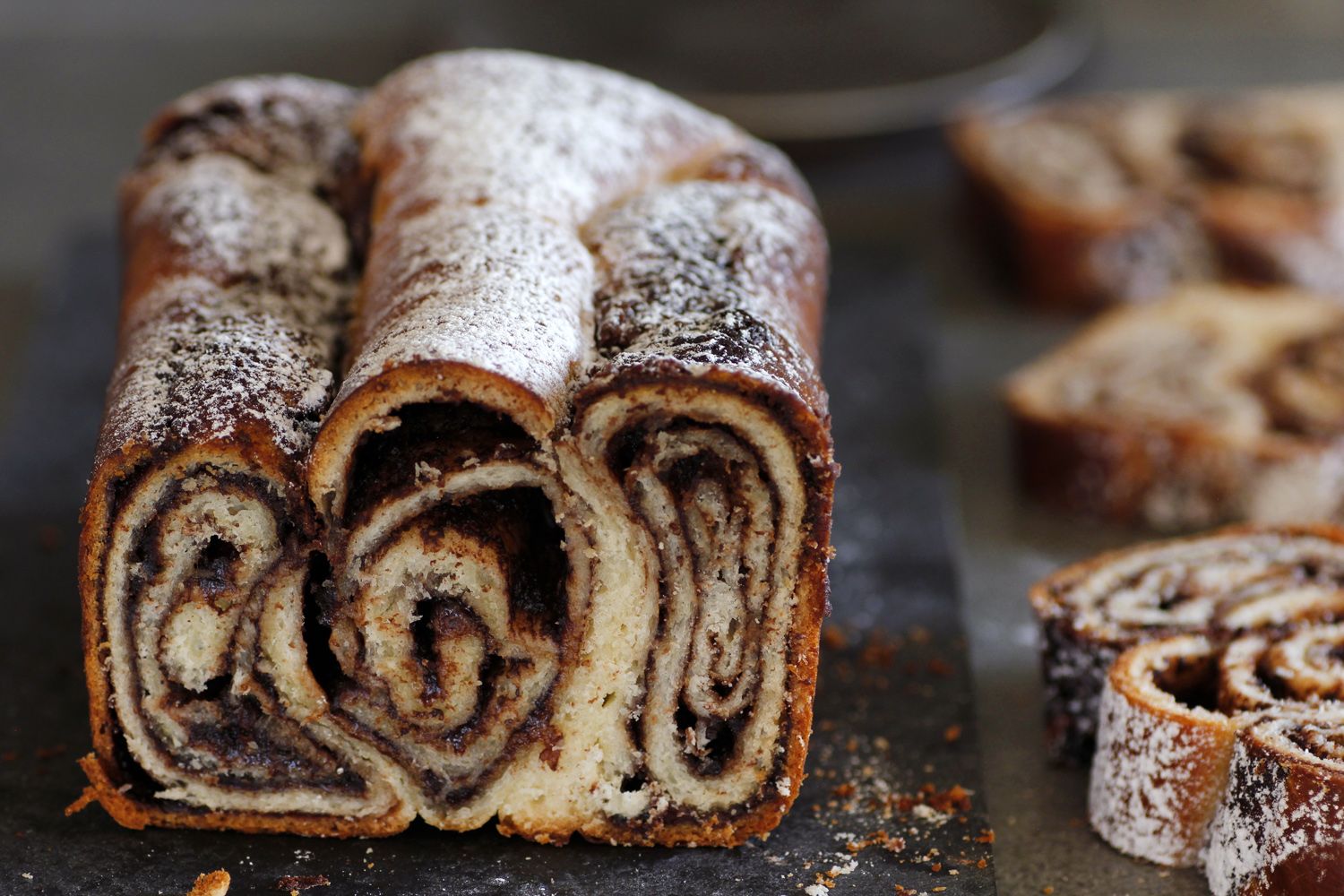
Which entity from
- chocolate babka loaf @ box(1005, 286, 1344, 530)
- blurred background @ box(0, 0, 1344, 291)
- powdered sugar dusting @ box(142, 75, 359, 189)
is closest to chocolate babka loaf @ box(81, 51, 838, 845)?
powdered sugar dusting @ box(142, 75, 359, 189)

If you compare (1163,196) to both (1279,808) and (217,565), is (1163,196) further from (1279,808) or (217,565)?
(217,565)

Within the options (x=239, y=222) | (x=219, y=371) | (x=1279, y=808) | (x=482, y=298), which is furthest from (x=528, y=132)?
(x=1279, y=808)

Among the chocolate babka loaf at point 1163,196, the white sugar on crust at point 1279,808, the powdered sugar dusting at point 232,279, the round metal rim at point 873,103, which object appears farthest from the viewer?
the round metal rim at point 873,103

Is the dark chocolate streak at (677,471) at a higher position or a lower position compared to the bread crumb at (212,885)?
higher

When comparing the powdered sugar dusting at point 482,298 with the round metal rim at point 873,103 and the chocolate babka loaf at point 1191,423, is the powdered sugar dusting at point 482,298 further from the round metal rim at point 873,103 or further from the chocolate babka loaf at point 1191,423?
the round metal rim at point 873,103

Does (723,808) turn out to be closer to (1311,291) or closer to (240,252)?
(240,252)

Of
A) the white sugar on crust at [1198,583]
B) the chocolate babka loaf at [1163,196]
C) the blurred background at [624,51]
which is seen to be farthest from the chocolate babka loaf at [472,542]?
the blurred background at [624,51]
